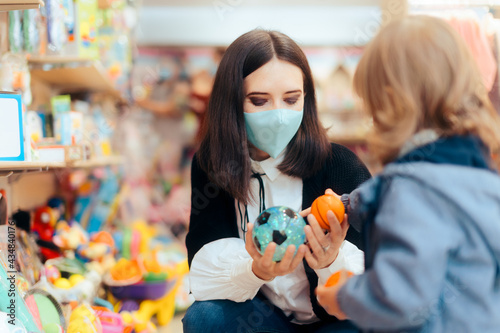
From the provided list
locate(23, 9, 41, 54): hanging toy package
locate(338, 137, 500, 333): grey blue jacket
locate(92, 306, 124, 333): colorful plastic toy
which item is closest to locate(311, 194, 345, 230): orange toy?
locate(338, 137, 500, 333): grey blue jacket

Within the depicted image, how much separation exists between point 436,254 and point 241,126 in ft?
2.58

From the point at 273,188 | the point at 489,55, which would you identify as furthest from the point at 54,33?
the point at 489,55

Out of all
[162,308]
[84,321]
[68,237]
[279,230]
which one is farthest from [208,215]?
[162,308]

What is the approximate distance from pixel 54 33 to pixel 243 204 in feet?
3.58

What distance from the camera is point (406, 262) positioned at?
880 mm

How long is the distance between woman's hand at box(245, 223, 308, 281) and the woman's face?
0.43m

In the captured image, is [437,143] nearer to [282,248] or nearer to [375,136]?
[375,136]

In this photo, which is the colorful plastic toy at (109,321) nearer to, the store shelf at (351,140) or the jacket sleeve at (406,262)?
the jacket sleeve at (406,262)

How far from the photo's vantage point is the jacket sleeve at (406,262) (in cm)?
88

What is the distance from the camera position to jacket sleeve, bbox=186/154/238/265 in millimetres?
1555

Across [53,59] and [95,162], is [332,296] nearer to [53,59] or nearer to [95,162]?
[53,59]

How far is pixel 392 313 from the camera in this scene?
895mm

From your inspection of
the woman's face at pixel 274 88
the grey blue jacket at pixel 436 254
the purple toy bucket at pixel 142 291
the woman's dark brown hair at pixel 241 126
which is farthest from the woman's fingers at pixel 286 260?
the purple toy bucket at pixel 142 291

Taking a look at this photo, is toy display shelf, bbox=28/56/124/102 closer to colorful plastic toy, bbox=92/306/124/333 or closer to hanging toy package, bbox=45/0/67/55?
hanging toy package, bbox=45/0/67/55
